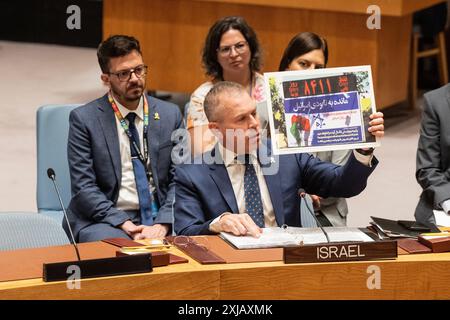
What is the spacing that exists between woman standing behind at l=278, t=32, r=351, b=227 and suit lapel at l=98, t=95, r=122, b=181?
3.31 feet

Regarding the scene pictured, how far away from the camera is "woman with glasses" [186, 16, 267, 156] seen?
18.1 feet

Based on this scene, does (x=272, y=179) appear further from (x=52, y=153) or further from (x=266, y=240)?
(x=52, y=153)

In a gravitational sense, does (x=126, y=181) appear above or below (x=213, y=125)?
below

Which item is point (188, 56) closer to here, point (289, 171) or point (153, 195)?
point (153, 195)

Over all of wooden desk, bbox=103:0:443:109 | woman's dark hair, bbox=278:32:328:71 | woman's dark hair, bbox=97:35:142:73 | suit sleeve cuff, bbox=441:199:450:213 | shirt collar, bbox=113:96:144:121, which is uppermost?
wooden desk, bbox=103:0:443:109

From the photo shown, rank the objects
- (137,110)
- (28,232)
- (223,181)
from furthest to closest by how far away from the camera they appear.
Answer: (137,110)
(223,181)
(28,232)

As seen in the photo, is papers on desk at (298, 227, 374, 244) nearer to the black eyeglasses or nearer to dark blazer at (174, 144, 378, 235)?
dark blazer at (174, 144, 378, 235)

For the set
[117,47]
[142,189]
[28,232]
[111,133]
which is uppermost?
[117,47]

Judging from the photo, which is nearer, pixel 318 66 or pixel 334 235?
pixel 334 235

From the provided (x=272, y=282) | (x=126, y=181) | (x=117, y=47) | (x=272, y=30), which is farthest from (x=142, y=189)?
(x=272, y=30)

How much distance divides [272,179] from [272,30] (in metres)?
4.87

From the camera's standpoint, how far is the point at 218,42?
561 cm

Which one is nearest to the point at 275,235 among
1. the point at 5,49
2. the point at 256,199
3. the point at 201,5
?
the point at 256,199

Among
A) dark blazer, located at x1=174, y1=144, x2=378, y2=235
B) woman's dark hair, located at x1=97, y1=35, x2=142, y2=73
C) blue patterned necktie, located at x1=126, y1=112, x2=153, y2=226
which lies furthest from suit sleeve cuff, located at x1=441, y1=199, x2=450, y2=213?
woman's dark hair, located at x1=97, y1=35, x2=142, y2=73
